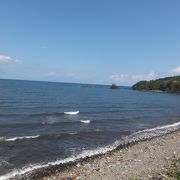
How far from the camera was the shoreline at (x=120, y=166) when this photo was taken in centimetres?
1459

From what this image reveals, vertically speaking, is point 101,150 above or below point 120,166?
below

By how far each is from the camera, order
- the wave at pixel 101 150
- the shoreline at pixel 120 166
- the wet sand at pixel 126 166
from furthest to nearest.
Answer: the wave at pixel 101 150, the shoreline at pixel 120 166, the wet sand at pixel 126 166

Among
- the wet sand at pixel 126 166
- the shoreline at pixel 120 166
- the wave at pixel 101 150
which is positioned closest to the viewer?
the wet sand at pixel 126 166

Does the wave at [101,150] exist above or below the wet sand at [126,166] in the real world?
below

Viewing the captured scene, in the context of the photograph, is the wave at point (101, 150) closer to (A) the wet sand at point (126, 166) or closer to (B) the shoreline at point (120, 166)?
(B) the shoreline at point (120, 166)

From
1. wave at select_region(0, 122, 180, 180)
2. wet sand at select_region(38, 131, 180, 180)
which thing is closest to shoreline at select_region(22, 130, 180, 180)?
wet sand at select_region(38, 131, 180, 180)

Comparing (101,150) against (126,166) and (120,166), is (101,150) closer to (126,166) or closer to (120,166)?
(120,166)

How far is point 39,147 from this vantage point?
2306 centimetres


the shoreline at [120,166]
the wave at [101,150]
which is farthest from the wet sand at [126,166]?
the wave at [101,150]

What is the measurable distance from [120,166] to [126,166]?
340 millimetres

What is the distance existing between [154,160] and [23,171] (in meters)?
7.85

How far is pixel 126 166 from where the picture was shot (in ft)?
52.9

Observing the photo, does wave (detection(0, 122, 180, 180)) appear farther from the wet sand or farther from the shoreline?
the wet sand

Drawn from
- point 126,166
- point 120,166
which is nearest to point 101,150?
point 120,166
